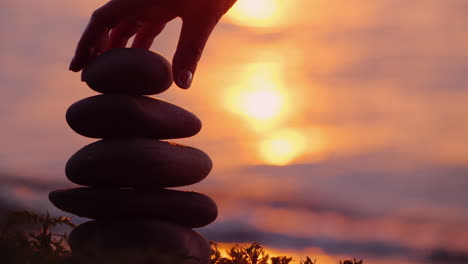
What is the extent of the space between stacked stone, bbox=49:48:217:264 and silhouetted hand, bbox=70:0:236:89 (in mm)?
229

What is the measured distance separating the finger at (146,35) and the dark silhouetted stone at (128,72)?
123 cm

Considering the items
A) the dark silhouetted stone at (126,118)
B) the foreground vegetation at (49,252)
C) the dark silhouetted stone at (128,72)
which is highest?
the dark silhouetted stone at (128,72)

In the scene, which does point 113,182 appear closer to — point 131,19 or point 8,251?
point 131,19

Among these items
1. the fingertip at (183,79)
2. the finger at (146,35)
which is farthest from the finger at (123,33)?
the fingertip at (183,79)

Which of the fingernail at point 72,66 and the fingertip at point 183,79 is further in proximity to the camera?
the fingernail at point 72,66

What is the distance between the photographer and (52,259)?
172 inches

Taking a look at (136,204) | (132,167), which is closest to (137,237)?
(136,204)

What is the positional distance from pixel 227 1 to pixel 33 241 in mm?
3367

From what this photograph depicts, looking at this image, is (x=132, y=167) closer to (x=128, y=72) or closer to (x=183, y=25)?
(x=128, y=72)

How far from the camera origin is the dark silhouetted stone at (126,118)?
656 centimetres

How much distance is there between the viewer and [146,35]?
316 inches

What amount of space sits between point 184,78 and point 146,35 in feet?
5.21

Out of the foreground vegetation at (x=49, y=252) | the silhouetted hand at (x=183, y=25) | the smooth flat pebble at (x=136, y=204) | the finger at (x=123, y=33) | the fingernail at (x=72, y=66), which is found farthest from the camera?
the finger at (x=123, y=33)

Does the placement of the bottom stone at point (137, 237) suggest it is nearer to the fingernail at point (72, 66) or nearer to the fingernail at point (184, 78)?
the fingernail at point (184, 78)
